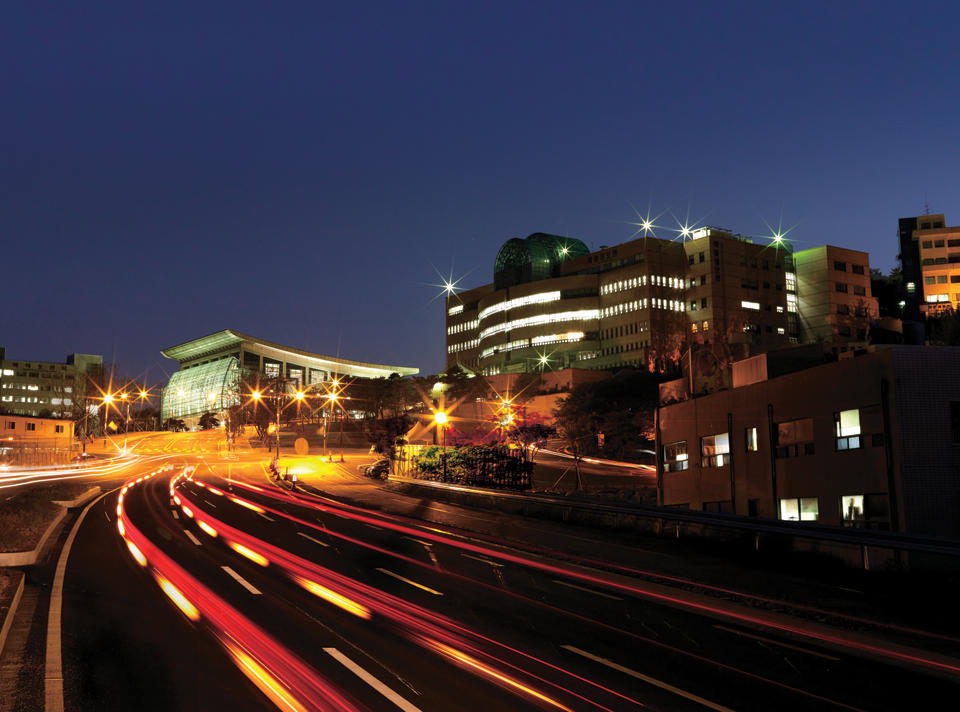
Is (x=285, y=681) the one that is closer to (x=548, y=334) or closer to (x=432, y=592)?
(x=432, y=592)

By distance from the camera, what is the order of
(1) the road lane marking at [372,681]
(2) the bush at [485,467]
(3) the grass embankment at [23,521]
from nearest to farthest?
(1) the road lane marking at [372,681], (3) the grass embankment at [23,521], (2) the bush at [485,467]

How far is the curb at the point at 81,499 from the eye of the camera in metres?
31.4

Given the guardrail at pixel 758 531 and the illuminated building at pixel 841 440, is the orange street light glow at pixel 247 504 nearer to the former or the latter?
the guardrail at pixel 758 531

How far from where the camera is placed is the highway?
8297 mm

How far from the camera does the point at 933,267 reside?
118875mm

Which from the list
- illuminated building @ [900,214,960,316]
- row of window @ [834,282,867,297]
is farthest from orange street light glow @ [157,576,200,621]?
row of window @ [834,282,867,297]

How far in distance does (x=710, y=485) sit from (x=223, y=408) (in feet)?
542

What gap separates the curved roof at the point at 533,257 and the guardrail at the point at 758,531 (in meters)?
120

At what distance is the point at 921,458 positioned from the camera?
20.3 meters

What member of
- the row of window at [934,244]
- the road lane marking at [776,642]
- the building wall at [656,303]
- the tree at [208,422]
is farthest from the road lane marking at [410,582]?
the tree at [208,422]

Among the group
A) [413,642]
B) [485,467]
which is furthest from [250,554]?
[485,467]

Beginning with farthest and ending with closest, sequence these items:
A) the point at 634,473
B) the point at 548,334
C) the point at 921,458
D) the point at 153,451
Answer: the point at 548,334, the point at 153,451, the point at 634,473, the point at 921,458

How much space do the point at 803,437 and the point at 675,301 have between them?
99.4 metres

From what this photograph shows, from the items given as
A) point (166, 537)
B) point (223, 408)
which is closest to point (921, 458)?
point (166, 537)
